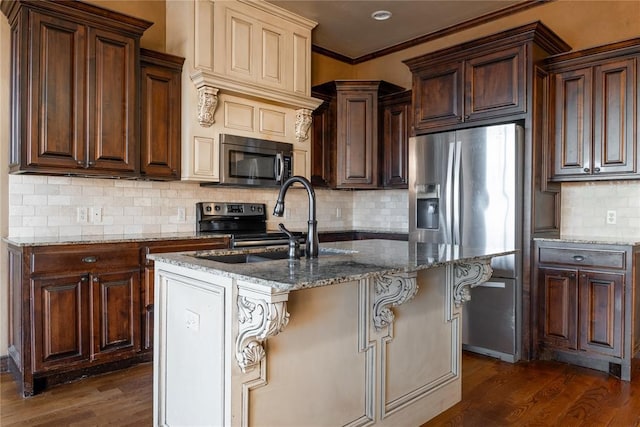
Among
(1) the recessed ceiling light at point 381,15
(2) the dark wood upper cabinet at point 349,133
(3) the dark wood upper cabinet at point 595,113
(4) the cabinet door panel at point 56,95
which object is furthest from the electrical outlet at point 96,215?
(3) the dark wood upper cabinet at point 595,113

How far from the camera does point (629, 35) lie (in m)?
3.42

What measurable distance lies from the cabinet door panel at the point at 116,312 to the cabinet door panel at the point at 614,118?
3.44 m

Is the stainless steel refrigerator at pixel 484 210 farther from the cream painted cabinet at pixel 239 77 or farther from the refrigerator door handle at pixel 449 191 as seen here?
the cream painted cabinet at pixel 239 77

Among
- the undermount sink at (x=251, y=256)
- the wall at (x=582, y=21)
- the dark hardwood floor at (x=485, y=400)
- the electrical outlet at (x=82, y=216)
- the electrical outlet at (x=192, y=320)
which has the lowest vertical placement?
the dark hardwood floor at (x=485, y=400)

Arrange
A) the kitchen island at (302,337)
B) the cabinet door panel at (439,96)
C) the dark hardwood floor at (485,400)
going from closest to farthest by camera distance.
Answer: the kitchen island at (302,337), the dark hardwood floor at (485,400), the cabinet door panel at (439,96)

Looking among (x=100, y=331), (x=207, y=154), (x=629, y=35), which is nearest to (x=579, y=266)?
(x=629, y=35)

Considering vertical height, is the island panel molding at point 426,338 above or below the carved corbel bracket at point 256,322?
below

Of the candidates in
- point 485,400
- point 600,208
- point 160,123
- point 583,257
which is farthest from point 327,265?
point 600,208

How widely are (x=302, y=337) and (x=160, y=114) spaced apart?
8.06 feet

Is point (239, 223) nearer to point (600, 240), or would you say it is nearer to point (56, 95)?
point (56, 95)

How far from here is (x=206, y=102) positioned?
139 inches

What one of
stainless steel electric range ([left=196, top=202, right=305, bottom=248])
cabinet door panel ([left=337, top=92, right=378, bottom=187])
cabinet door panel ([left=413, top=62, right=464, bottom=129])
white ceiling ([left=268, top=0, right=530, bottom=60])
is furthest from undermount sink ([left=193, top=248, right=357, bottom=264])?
white ceiling ([left=268, top=0, right=530, bottom=60])

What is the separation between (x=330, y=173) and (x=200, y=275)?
3166 millimetres

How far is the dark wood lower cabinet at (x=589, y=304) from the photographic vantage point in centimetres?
288
